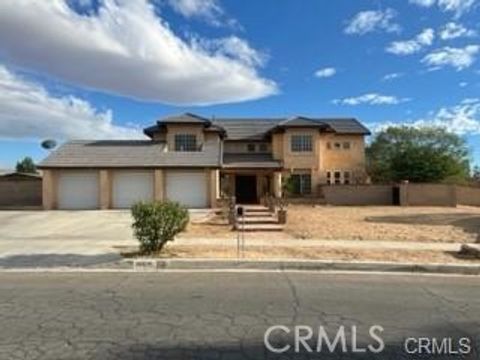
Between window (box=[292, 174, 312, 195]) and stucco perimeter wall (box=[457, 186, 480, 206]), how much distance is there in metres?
11.2

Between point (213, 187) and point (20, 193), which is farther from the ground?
point (213, 187)

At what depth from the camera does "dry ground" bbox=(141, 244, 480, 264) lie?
43.5 ft

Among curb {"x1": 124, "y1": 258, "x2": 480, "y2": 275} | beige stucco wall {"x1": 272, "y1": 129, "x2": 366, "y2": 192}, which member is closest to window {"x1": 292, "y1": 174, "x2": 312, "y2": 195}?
beige stucco wall {"x1": 272, "y1": 129, "x2": 366, "y2": 192}

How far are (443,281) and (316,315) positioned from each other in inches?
168

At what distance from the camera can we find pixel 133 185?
121 feet

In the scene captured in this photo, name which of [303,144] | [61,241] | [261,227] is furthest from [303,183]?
[61,241]

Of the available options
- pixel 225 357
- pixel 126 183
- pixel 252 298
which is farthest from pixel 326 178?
pixel 225 357

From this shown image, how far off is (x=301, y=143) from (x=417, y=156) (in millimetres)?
10377

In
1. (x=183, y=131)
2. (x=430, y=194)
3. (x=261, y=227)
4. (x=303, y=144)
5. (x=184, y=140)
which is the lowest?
(x=261, y=227)

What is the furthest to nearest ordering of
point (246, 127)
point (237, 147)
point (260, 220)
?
point (246, 127) < point (237, 147) < point (260, 220)

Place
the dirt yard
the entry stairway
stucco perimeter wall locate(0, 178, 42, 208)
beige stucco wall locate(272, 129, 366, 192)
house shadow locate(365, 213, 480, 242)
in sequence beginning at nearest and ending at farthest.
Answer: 1. the dirt yard
2. the entry stairway
3. house shadow locate(365, 213, 480, 242)
4. stucco perimeter wall locate(0, 178, 42, 208)
5. beige stucco wall locate(272, 129, 366, 192)

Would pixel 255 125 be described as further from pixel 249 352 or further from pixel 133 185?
pixel 249 352

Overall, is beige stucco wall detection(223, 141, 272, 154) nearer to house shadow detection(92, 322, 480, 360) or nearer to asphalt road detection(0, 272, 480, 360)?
asphalt road detection(0, 272, 480, 360)

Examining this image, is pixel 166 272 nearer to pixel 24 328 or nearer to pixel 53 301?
pixel 53 301
